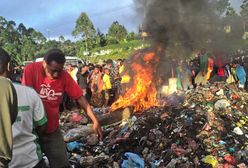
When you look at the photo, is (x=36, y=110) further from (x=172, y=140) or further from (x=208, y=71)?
(x=208, y=71)

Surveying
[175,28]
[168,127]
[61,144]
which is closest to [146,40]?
[175,28]

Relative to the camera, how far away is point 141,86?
1243 cm

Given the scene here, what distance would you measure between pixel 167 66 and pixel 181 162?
25.0ft

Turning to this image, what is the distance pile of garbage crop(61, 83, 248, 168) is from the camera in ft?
23.0

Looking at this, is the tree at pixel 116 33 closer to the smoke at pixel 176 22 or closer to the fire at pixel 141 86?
the smoke at pixel 176 22

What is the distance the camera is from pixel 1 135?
7.63 ft

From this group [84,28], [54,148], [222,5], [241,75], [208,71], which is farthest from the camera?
[84,28]

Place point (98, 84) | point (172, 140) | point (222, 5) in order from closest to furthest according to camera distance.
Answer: point (172, 140)
point (98, 84)
point (222, 5)

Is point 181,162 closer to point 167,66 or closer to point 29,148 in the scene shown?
point 29,148

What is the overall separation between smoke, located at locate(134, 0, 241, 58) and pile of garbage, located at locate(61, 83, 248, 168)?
4.79 m

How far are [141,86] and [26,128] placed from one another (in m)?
9.33

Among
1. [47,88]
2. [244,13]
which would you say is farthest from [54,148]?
[244,13]

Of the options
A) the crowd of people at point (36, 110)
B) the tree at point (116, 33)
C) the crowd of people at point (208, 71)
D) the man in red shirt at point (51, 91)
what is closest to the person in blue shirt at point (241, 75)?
the crowd of people at point (208, 71)

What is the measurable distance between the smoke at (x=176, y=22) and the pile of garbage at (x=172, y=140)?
4.79 meters
